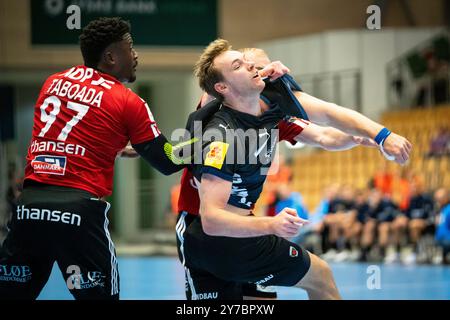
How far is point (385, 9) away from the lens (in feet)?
80.2

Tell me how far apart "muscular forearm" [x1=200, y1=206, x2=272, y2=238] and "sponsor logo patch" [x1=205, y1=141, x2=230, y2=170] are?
0.26 m

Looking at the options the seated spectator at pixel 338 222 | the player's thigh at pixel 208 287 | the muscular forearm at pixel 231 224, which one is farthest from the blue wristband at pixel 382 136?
the seated spectator at pixel 338 222

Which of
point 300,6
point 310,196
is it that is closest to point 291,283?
point 310,196

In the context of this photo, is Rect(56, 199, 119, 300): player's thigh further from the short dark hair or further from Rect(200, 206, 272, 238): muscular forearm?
the short dark hair

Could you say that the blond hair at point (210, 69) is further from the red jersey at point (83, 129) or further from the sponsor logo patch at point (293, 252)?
the sponsor logo patch at point (293, 252)

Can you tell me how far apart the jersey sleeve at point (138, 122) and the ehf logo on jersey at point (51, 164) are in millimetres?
431

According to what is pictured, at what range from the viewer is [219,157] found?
4.96 m

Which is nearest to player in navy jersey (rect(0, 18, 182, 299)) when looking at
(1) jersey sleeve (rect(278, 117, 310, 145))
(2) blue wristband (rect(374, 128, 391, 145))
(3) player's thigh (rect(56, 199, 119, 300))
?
(3) player's thigh (rect(56, 199, 119, 300))

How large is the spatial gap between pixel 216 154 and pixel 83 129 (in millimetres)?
784

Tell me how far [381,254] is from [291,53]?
876 centimetres

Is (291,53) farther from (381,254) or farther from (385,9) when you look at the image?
(381,254)

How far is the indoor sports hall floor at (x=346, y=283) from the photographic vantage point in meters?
10.4

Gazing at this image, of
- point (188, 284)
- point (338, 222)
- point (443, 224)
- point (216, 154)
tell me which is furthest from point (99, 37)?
point (338, 222)
